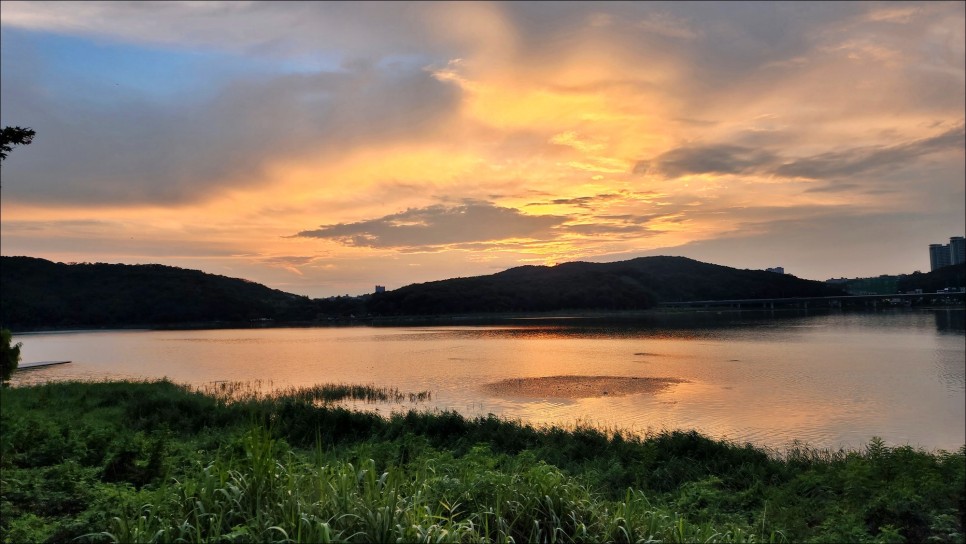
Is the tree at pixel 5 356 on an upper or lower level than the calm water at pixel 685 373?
upper

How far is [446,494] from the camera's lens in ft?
23.9

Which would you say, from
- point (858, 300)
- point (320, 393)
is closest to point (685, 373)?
point (320, 393)

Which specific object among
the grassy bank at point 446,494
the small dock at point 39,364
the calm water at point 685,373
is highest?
the grassy bank at point 446,494

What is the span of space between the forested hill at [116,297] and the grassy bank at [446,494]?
160 metres

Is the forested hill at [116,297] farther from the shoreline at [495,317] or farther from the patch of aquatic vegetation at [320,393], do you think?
the patch of aquatic vegetation at [320,393]

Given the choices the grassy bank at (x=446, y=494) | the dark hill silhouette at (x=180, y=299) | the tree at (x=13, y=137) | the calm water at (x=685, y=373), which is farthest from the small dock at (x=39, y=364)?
the dark hill silhouette at (x=180, y=299)

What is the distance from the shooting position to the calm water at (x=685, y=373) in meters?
25.4

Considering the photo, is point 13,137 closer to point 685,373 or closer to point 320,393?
point 320,393

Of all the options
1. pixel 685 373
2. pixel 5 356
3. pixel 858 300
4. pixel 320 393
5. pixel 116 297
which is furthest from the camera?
pixel 858 300

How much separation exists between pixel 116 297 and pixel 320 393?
518ft

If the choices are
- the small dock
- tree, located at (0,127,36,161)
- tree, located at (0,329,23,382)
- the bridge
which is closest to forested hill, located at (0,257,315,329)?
the small dock

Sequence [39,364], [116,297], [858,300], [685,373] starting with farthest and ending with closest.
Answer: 1. [858,300]
2. [116,297]
3. [39,364]
4. [685,373]

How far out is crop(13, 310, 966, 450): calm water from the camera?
2539 centimetres

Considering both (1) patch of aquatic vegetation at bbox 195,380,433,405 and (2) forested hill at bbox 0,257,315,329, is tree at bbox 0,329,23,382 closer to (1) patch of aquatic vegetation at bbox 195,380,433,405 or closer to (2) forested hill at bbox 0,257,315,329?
(1) patch of aquatic vegetation at bbox 195,380,433,405
